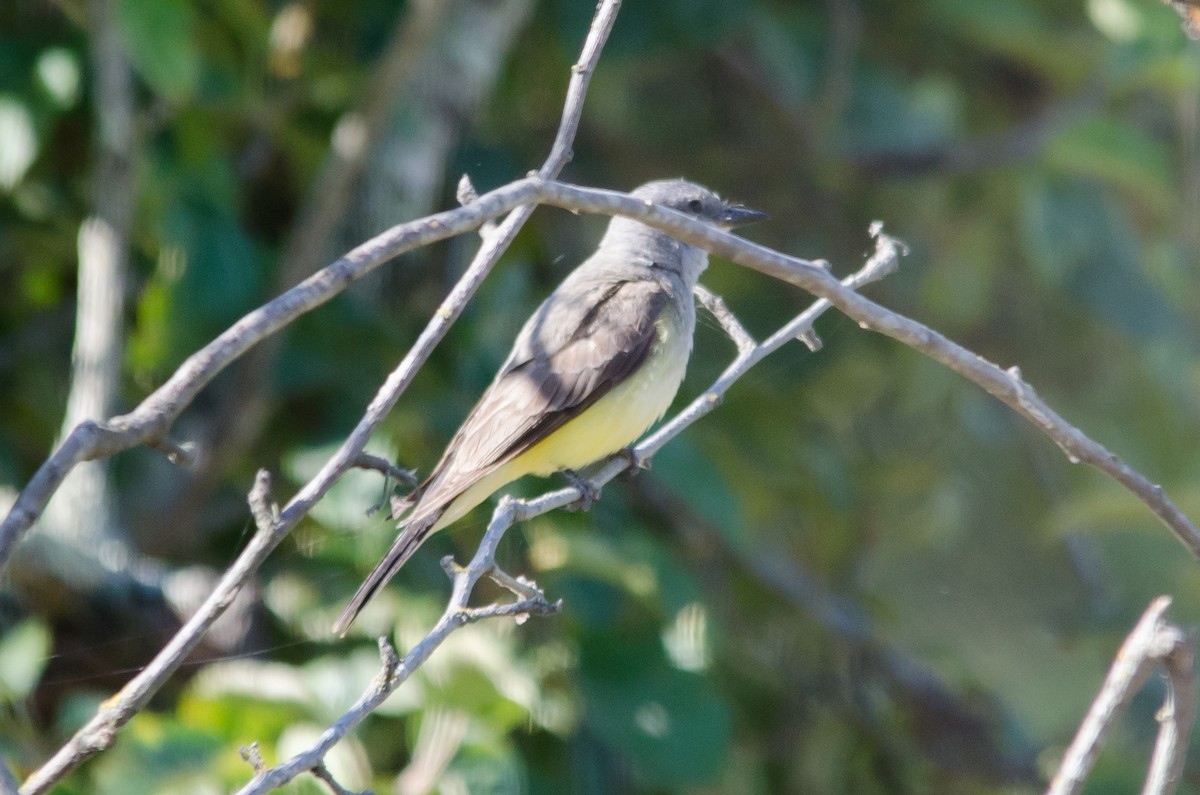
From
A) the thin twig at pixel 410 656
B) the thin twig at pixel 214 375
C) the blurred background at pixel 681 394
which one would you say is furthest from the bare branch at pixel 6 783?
the blurred background at pixel 681 394

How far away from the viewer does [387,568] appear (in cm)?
349

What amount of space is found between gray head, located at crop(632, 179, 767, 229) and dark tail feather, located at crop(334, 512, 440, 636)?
1719mm

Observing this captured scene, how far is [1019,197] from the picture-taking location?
7.40 m

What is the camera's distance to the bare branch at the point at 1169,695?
2.40 m

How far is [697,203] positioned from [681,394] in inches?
55.7

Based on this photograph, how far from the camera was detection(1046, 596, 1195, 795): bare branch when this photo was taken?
2.40 meters

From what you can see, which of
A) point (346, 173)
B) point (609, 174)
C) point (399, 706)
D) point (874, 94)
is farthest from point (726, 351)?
point (399, 706)

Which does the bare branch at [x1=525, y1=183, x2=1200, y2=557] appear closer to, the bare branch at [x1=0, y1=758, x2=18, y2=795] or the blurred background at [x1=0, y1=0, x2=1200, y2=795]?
the bare branch at [x1=0, y1=758, x2=18, y2=795]

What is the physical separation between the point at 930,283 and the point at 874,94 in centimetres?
117

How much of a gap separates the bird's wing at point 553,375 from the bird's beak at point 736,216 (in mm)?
464

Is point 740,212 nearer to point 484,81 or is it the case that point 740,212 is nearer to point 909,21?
point 484,81

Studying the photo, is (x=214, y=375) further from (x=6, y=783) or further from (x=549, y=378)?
(x=549, y=378)

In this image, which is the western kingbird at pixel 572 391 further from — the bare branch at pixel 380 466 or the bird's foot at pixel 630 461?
the bare branch at pixel 380 466

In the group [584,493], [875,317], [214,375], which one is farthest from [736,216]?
[214,375]
